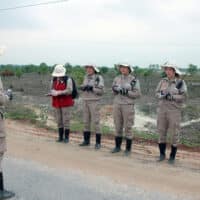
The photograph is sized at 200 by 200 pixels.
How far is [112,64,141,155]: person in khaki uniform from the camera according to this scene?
8.84 meters

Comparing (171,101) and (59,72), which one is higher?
(59,72)

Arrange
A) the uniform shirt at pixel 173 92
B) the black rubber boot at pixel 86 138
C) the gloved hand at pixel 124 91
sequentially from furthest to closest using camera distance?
the black rubber boot at pixel 86 138 < the gloved hand at pixel 124 91 < the uniform shirt at pixel 173 92

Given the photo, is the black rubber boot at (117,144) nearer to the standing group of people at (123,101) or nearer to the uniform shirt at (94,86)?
the standing group of people at (123,101)

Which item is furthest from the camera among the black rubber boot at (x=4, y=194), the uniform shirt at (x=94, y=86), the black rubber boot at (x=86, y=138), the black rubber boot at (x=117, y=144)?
the black rubber boot at (x=86, y=138)

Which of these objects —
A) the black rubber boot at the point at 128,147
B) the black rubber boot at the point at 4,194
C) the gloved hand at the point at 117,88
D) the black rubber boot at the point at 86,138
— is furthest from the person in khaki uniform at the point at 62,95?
the black rubber boot at the point at 4,194

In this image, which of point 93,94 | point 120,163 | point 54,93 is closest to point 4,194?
point 120,163

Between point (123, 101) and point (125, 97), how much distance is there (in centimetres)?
8

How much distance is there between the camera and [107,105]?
20.4 metres

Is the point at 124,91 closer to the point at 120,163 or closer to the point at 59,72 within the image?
the point at 120,163

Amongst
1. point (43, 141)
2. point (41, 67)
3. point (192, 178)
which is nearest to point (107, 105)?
point (43, 141)

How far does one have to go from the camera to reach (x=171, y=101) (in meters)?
8.20

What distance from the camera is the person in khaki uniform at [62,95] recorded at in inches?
393

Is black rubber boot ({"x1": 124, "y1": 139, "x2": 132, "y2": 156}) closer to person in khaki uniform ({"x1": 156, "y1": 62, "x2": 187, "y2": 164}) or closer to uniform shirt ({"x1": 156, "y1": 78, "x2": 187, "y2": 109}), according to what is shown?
person in khaki uniform ({"x1": 156, "y1": 62, "x2": 187, "y2": 164})

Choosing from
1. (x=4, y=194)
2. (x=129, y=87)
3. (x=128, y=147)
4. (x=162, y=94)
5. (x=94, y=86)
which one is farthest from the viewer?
(x=94, y=86)
